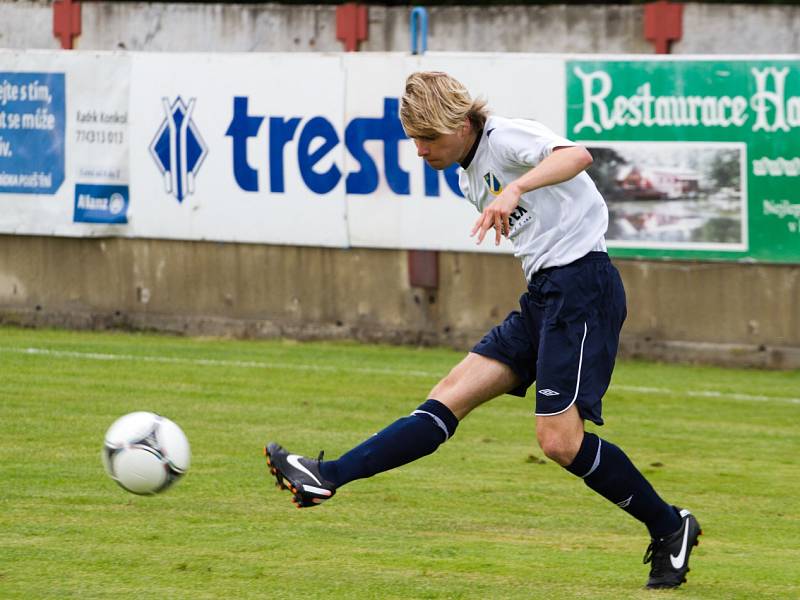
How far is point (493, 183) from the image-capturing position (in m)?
6.42

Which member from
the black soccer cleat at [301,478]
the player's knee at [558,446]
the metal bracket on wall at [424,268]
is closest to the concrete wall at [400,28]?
the metal bracket on wall at [424,268]

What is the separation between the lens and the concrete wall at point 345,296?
552 inches

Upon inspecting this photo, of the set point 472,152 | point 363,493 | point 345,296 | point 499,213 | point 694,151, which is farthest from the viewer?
point 345,296

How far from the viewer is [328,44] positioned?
642 inches

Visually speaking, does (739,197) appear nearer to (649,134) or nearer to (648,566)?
(649,134)

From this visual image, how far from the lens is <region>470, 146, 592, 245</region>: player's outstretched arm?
5887mm

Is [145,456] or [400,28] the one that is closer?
[145,456]

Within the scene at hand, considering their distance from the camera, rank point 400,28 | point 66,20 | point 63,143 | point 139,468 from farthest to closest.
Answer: point 66,20, point 63,143, point 400,28, point 139,468

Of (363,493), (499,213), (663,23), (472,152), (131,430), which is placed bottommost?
(363,493)

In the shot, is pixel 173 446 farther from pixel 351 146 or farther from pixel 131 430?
pixel 351 146

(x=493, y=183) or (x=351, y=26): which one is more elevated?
(x=351, y=26)

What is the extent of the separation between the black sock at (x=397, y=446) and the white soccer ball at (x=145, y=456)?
0.76 meters

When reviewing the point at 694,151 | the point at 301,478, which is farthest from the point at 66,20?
the point at 301,478

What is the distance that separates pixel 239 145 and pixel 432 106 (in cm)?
957
